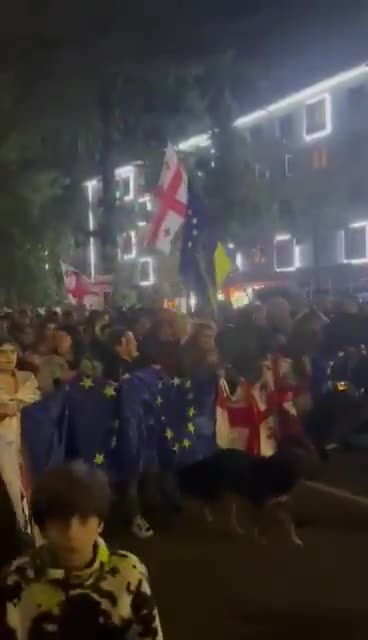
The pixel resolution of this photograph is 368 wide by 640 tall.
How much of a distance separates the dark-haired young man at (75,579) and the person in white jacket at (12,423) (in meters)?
2.09

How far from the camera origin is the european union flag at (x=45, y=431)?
6.39m

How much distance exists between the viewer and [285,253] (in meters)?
42.4

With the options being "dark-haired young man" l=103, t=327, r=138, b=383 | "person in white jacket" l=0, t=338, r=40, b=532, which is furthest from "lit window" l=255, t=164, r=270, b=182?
"person in white jacket" l=0, t=338, r=40, b=532

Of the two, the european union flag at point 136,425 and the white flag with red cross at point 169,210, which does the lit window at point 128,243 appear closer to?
the white flag with red cross at point 169,210

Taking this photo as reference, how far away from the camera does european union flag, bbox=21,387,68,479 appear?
6.39 m

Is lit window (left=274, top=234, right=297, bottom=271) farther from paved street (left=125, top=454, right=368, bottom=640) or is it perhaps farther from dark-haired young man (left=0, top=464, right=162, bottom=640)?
dark-haired young man (left=0, top=464, right=162, bottom=640)

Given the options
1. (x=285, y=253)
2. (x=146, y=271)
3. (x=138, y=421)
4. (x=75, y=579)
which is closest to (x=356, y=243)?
(x=285, y=253)

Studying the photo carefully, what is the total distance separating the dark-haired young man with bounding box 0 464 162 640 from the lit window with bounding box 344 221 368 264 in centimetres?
3513

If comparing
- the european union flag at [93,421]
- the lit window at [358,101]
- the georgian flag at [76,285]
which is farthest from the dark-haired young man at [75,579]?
the lit window at [358,101]

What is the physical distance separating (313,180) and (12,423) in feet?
119

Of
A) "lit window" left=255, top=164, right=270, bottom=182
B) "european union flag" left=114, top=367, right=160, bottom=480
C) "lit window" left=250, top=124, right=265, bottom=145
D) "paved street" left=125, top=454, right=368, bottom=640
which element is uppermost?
"lit window" left=250, top=124, right=265, bottom=145

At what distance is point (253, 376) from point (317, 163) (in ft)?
109

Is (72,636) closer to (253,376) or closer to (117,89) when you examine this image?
(253,376)

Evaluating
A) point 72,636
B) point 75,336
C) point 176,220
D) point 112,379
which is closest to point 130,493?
point 112,379
